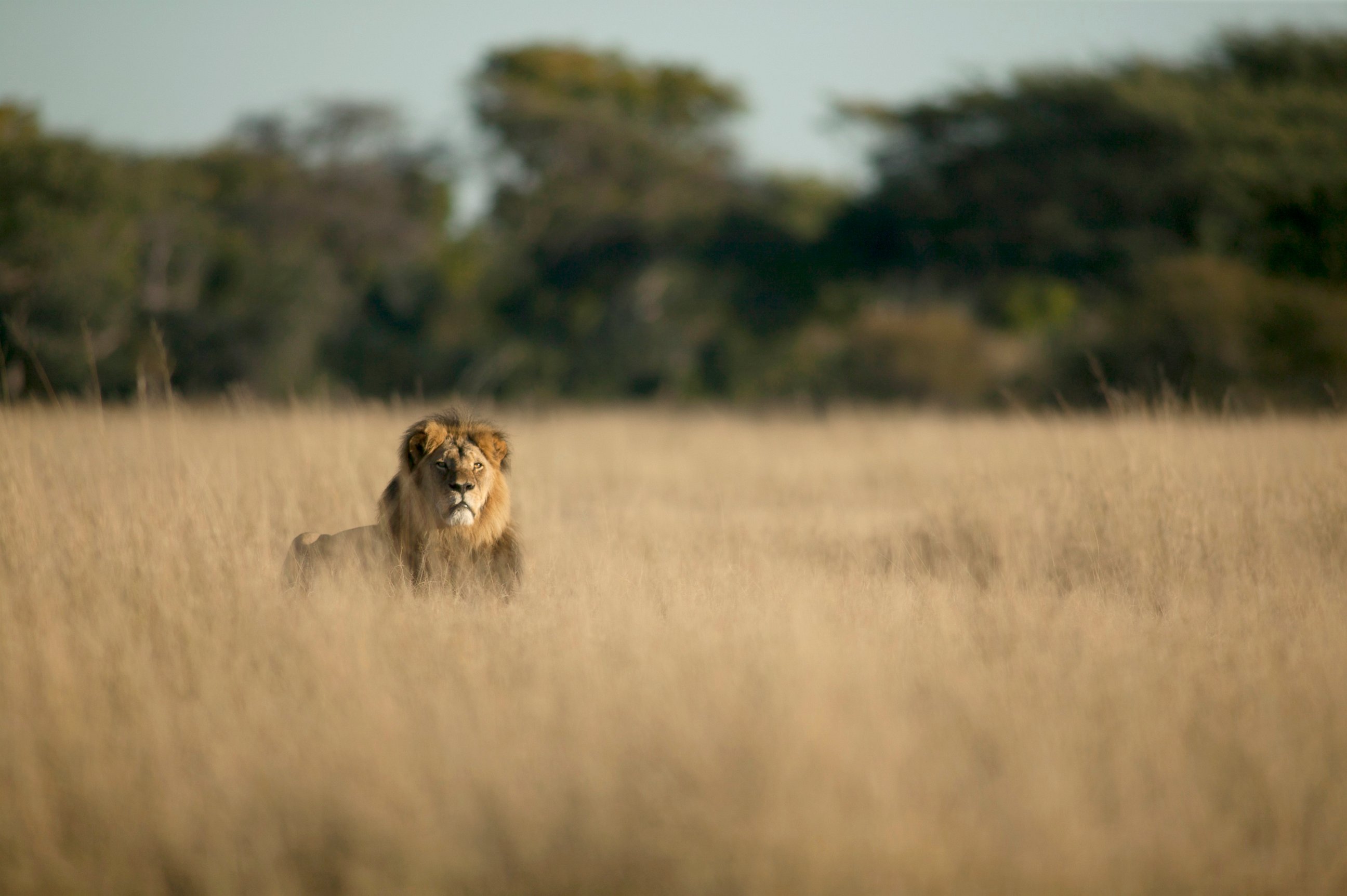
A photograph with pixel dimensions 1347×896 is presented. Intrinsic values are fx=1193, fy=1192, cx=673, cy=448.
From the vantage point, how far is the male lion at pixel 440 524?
446cm

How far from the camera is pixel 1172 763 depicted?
2949 mm

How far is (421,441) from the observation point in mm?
4559

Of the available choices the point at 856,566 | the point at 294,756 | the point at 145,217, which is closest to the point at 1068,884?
the point at 294,756

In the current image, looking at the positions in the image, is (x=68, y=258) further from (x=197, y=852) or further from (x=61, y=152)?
(x=197, y=852)

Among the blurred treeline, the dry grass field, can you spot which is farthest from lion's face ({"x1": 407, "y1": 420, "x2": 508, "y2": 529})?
the blurred treeline

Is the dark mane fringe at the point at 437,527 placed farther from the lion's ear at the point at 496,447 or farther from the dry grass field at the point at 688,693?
the dry grass field at the point at 688,693

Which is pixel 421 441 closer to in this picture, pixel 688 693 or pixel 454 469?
pixel 454 469

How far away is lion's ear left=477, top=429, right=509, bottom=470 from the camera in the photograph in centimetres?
461

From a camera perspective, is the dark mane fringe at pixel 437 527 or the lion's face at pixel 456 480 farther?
the dark mane fringe at pixel 437 527

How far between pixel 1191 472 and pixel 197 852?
4935mm

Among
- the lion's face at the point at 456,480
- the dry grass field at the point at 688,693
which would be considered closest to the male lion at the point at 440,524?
the lion's face at the point at 456,480

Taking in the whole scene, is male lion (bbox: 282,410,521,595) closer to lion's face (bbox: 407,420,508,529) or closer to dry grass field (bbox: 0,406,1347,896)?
lion's face (bbox: 407,420,508,529)

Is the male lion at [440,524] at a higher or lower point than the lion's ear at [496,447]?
lower

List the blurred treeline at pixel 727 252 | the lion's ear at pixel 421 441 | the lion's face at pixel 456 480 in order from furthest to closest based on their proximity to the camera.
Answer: the blurred treeline at pixel 727 252
the lion's ear at pixel 421 441
the lion's face at pixel 456 480
